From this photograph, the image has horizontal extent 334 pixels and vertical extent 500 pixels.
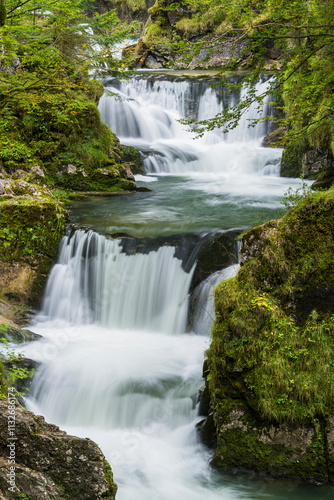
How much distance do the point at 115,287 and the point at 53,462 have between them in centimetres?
458

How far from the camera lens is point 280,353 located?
3943 mm

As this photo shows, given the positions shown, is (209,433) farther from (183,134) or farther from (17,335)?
(183,134)

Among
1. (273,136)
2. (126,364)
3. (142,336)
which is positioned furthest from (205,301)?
(273,136)

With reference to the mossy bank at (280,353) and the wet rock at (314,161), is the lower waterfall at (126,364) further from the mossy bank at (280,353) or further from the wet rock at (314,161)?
the wet rock at (314,161)

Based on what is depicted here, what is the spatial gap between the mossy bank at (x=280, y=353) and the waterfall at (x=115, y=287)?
2334mm

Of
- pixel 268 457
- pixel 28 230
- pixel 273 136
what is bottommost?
pixel 268 457

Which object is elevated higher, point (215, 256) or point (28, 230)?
point (28, 230)

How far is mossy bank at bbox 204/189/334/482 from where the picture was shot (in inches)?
146

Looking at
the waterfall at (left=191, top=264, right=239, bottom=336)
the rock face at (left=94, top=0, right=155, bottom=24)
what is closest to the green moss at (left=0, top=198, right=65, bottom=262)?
the waterfall at (left=191, top=264, right=239, bottom=336)

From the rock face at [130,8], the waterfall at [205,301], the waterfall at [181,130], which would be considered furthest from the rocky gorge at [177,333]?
the rock face at [130,8]

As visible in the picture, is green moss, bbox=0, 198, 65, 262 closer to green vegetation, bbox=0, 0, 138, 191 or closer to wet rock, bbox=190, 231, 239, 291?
green vegetation, bbox=0, 0, 138, 191

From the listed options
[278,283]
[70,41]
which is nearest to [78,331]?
[278,283]

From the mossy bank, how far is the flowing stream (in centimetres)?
30

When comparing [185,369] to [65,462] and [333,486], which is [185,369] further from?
[65,462]
